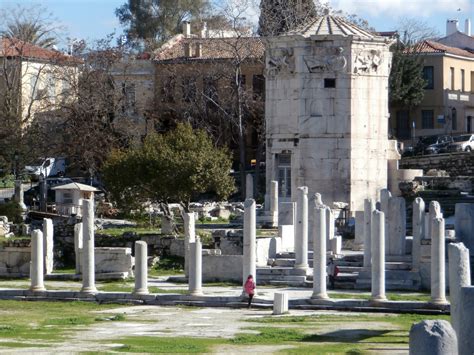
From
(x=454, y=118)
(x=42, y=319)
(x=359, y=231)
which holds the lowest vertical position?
(x=42, y=319)

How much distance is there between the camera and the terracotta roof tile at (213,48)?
77.3 metres

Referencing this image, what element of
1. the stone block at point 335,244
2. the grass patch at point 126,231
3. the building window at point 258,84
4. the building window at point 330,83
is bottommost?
the stone block at point 335,244

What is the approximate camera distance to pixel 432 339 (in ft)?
53.9

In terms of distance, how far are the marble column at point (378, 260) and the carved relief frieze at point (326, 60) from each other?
1318 centimetres

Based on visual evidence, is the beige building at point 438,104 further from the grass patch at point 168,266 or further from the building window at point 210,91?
the grass patch at point 168,266

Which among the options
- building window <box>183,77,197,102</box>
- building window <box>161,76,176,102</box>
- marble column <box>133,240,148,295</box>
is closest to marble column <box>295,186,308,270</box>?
marble column <box>133,240,148,295</box>

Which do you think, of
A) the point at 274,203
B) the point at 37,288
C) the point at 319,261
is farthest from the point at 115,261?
the point at 319,261

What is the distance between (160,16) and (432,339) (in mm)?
90051

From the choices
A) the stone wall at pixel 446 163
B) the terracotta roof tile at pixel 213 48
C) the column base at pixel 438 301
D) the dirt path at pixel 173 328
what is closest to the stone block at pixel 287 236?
the dirt path at pixel 173 328

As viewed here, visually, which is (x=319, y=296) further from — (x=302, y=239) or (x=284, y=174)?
(x=284, y=174)

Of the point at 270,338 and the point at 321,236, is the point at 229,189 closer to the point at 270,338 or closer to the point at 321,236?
the point at 321,236

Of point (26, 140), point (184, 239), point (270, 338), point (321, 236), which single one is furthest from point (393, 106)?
point (270, 338)

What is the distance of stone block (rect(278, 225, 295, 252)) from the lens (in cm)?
4838

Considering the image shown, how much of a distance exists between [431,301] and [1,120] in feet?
139
